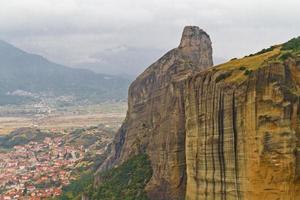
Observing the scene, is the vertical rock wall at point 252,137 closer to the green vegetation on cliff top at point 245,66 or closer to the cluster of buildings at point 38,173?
the green vegetation on cliff top at point 245,66

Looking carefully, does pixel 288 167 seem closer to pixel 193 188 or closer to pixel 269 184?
pixel 269 184

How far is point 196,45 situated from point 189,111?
4721 cm

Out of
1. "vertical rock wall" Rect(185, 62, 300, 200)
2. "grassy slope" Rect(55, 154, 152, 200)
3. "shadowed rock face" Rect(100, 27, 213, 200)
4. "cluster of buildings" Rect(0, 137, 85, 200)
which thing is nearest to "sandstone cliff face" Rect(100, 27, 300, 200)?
"vertical rock wall" Rect(185, 62, 300, 200)

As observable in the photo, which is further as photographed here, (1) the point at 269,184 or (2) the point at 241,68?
(2) the point at 241,68

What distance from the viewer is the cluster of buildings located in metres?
132

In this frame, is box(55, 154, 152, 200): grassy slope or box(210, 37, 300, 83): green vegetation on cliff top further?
box(55, 154, 152, 200): grassy slope

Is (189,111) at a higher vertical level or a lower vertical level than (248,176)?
higher

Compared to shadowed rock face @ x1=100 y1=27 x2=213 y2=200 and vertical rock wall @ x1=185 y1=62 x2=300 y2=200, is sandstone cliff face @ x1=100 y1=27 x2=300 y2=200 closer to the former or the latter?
vertical rock wall @ x1=185 y1=62 x2=300 y2=200

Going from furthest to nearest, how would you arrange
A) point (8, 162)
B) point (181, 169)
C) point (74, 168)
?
1. point (8, 162)
2. point (74, 168)
3. point (181, 169)

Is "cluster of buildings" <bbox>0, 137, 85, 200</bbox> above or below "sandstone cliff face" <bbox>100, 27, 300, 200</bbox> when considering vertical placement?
below

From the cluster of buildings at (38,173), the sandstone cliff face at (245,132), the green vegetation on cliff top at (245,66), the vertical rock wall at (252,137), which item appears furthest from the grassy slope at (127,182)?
the cluster of buildings at (38,173)

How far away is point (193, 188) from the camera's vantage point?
44906 mm

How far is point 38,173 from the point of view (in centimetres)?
16225

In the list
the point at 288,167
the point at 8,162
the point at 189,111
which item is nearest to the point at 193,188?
the point at 189,111
